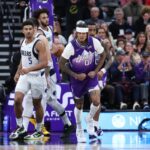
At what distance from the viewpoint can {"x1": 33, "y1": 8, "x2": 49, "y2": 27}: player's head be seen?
18125 millimetres

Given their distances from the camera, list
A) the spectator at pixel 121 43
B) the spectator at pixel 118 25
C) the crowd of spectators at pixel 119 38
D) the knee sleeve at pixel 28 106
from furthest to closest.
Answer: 1. the spectator at pixel 118 25
2. the spectator at pixel 121 43
3. the crowd of spectators at pixel 119 38
4. the knee sleeve at pixel 28 106

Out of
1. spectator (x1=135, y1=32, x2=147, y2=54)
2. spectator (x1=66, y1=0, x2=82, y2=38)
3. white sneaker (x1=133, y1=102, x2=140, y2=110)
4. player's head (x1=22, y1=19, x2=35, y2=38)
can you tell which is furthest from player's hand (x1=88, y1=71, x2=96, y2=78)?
spectator (x1=66, y1=0, x2=82, y2=38)

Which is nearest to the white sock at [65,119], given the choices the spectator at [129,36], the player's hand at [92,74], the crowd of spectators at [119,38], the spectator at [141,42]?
the crowd of spectators at [119,38]

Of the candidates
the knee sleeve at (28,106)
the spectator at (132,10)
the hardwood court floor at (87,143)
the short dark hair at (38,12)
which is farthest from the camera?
the spectator at (132,10)

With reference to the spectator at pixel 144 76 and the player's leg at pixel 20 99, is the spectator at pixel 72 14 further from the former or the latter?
the player's leg at pixel 20 99

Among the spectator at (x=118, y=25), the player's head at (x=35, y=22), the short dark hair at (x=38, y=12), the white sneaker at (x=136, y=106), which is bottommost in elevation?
the white sneaker at (x=136, y=106)

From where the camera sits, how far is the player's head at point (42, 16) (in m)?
18.1

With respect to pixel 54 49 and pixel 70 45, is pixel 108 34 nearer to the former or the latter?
pixel 54 49

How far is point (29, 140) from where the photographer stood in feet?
56.4

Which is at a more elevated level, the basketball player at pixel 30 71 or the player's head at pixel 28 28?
the player's head at pixel 28 28

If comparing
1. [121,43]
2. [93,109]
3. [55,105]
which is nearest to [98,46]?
[93,109]

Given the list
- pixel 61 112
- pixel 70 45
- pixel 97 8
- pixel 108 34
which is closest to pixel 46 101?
pixel 61 112

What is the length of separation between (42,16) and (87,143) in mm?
3127

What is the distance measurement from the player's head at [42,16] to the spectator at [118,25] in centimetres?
553
